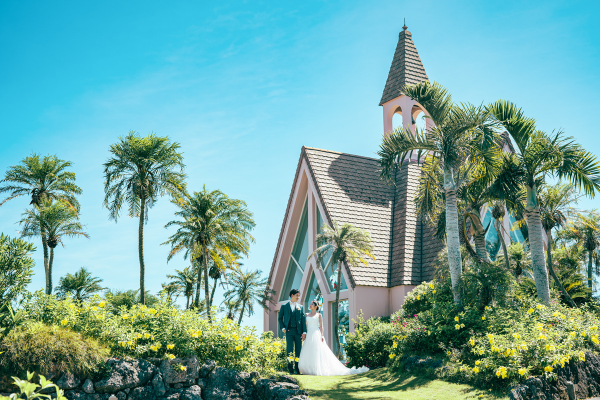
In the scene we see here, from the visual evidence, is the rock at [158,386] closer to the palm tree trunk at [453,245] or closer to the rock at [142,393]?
the rock at [142,393]

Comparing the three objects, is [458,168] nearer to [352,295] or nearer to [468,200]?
[468,200]

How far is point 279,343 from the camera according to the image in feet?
36.4

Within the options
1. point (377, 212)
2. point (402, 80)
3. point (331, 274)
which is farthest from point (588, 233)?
point (331, 274)

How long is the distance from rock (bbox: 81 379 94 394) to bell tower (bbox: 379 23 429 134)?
20728 mm

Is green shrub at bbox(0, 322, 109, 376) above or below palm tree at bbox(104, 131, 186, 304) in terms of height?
below

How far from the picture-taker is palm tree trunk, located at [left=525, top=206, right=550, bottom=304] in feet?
45.3

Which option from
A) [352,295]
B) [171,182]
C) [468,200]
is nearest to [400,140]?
[468,200]

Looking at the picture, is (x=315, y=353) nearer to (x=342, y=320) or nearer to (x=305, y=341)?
(x=305, y=341)

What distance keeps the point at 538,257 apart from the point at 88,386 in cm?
1123

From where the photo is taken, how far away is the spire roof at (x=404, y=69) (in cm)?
2714

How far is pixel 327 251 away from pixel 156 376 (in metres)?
12.7

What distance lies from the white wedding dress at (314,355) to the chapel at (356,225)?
6.51 meters

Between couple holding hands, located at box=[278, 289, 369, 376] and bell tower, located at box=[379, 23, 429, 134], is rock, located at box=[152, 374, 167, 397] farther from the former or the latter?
bell tower, located at box=[379, 23, 429, 134]

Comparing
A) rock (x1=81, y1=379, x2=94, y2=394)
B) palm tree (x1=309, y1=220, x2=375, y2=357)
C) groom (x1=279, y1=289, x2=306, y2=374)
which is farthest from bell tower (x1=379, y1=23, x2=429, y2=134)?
rock (x1=81, y1=379, x2=94, y2=394)
